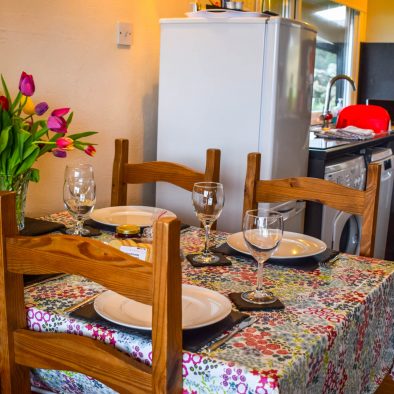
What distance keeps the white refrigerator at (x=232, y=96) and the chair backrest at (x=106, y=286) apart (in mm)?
1373

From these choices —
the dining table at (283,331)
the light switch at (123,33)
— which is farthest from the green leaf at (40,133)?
the light switch at (123,33)

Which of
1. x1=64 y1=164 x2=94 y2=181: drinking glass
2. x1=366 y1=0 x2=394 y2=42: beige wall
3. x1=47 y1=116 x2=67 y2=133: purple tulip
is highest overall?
x1=366 y1=0 x2=394 y2=42: beige wall

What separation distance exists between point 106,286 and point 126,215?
1000 mm

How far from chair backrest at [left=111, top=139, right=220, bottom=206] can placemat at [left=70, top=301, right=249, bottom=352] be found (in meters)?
0.88

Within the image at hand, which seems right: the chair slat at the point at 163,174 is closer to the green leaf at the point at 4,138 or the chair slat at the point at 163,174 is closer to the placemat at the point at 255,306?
the green leaf at the point at 4,138

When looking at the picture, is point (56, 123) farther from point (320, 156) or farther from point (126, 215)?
point (320, 156)

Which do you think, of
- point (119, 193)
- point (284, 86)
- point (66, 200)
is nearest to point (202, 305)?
point (66, 200)

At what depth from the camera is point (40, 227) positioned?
5.52 feet

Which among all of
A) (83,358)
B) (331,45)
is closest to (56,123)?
(83,358)

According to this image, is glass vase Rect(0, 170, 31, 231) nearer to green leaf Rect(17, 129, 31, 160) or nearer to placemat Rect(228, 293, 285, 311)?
green leaf Rect(17, 129, 31, 160)

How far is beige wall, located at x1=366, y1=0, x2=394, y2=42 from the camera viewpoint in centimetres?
529

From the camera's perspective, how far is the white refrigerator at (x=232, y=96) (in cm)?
224

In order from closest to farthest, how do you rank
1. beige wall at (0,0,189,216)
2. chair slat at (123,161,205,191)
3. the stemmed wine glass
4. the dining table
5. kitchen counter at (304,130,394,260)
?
the dining table
the stemmed wine glass
beige wall at (0,0,189,216)
chair slat at (123,161,205,191)
kitchen counter at (304,130,394,260)

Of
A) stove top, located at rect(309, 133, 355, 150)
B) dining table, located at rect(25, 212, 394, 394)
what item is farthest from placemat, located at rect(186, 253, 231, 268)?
stove top, located at rect(309, 133, 355, 150)
